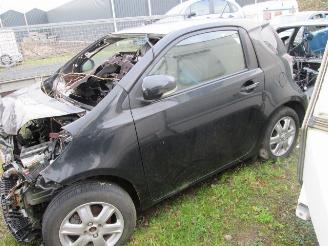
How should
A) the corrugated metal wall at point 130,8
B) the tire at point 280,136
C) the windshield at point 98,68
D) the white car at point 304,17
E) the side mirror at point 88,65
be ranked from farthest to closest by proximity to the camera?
the corrugated metal wall at point 130,8 → the white car at point 304,17 → the side mirror at point 88,65 → the tire at point 280,136 → the windshield at point 98,68

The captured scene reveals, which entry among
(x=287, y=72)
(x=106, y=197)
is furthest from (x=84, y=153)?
(x=287, y=72)

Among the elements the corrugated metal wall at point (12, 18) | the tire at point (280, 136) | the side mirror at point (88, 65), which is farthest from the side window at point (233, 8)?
the corrugated metal wall at point (12, 18)

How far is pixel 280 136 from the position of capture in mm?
4113

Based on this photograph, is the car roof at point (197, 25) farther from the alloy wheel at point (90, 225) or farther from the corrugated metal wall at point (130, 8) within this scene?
the corrugated metal wall at point (130, 8)

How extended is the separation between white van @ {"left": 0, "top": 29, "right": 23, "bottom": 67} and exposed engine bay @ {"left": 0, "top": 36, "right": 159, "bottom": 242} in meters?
3.16

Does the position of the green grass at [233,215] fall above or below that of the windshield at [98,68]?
below

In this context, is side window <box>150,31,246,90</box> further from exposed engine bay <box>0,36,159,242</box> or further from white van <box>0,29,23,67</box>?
white van <box>0,29,23,67</box>

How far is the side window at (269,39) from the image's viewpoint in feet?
12.6

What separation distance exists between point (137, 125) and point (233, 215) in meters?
1.33

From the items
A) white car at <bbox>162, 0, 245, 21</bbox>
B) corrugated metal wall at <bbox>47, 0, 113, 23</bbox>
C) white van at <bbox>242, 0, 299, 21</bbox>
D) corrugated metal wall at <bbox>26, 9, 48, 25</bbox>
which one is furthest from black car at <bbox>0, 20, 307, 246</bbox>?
corrugated metal wall at <bbox>26, 9, 48, 25</bbox>

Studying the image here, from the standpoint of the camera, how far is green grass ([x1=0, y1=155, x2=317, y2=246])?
10.2 ft

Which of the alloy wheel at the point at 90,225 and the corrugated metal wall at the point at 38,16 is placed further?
the corrugated metal wall at the point at 38,16

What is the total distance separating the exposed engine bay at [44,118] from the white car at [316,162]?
1564mm

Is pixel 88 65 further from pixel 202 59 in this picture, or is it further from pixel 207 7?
pixel 207 7
